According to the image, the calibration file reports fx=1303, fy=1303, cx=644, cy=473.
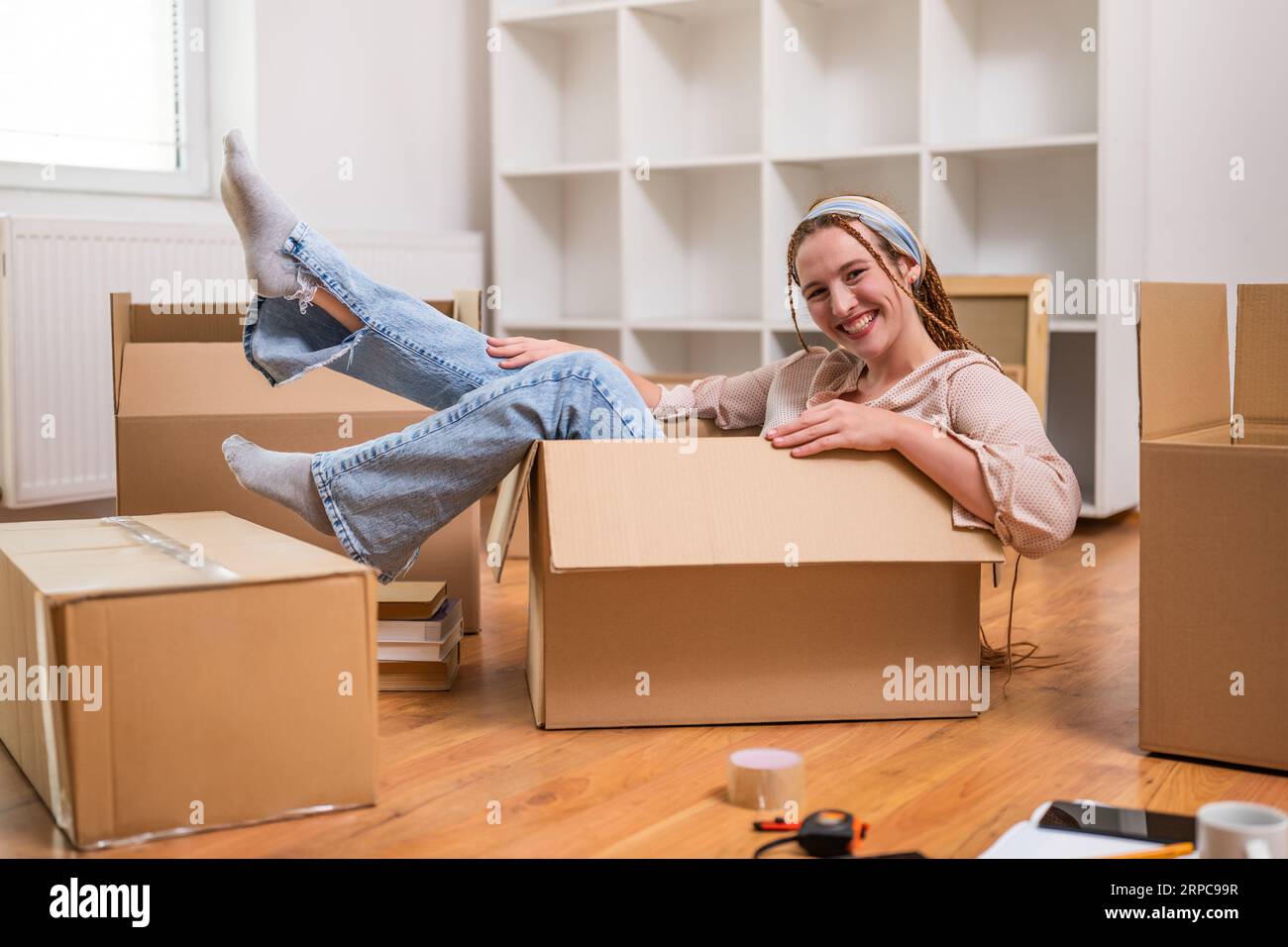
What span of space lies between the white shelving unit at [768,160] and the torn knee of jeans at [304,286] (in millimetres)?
1579

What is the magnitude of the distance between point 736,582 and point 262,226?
69 centimetres

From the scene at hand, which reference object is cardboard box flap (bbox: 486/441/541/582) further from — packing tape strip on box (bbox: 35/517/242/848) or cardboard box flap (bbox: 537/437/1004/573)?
packing tape strip on box (bbox: 35/517/242/848)

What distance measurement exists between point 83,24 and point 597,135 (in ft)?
4.47

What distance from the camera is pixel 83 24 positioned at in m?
2.77

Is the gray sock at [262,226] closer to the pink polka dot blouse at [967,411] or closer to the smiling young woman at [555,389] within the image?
the smiling young woman at [555,389]

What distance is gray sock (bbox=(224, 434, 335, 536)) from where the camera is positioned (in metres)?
1.46

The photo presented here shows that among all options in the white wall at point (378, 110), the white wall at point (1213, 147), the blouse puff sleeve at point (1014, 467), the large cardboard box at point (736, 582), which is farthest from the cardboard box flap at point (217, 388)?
the white wall at point (1213, 147)

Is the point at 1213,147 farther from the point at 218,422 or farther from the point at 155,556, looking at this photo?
the point at 155,556

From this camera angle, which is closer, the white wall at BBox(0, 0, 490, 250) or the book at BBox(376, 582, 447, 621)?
the book at BBox(376, 582, 447, 621)

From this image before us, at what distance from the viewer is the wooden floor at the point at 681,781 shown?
1173 millimetres

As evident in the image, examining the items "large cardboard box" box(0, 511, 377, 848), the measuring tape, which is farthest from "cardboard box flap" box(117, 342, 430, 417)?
the measuring tape

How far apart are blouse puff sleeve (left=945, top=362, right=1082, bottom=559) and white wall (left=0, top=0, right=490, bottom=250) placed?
1937mm
